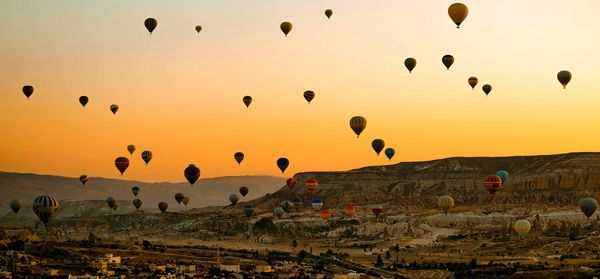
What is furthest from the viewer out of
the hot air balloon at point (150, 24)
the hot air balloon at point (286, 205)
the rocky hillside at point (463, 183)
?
the hot air balloon at point (286, 205)

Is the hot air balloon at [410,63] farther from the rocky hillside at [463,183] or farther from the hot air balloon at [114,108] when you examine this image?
the rocky hillside at [463,183]

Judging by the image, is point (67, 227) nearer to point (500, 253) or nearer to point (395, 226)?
point (395, 226)

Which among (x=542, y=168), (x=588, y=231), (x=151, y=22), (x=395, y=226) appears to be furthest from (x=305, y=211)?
(x=151, y=22)

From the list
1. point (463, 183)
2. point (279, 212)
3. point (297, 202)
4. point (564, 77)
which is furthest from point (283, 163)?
point (463, 183)

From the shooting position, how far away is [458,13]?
81312 millimetres

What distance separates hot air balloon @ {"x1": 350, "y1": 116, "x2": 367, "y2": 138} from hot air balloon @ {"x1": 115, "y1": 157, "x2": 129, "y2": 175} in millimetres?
26569

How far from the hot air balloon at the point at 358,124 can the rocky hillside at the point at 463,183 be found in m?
63.1

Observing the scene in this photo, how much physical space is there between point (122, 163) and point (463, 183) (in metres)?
87.9

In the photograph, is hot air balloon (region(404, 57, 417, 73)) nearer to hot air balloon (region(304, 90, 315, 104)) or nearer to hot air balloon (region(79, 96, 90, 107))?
hot air balloon (region(304, 90, 315, 104))

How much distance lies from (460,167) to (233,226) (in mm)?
53837

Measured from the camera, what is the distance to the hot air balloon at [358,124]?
9419cm

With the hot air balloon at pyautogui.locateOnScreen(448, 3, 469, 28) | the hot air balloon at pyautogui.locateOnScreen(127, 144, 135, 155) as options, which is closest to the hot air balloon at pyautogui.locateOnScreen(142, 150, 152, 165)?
the hot air balloon at pyautogui.locateOnScreen(127, 144, 135, 155)

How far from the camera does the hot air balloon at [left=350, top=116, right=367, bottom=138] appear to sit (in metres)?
94.2

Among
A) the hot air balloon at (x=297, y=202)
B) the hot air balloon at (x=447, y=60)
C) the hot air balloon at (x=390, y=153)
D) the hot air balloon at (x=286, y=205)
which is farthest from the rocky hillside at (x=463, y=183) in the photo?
the hot air balloon at (x=447, y=60)
